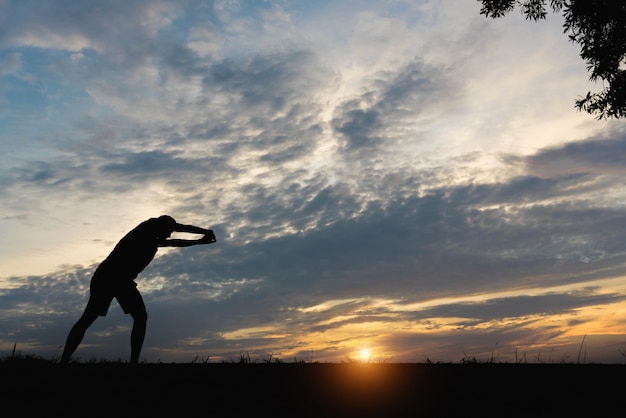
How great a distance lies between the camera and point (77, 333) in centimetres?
932

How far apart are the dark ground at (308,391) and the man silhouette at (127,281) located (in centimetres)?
73

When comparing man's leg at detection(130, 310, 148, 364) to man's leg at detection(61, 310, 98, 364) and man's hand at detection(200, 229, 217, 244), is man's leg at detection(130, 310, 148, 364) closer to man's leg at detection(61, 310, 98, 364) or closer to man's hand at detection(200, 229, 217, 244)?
man's leg at detection(61, 310, 98, 364)

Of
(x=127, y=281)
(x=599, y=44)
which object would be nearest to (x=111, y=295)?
(x=127, y=281)

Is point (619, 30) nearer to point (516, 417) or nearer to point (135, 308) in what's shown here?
point (516, 417)

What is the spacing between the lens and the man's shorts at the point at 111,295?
9352 millimetres

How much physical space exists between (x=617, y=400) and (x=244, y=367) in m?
5.12

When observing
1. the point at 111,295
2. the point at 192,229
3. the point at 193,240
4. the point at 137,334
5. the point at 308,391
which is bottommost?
the point at 308,391

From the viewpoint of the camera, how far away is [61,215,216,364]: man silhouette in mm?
9352

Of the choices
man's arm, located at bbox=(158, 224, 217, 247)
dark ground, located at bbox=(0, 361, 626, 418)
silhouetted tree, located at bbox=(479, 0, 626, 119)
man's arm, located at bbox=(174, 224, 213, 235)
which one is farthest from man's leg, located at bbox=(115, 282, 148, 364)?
silhouetted tree, located at bbox=(479, 0, 626, 119)

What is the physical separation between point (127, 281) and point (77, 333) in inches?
46.1

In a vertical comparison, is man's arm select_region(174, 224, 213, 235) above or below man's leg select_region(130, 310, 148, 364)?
above

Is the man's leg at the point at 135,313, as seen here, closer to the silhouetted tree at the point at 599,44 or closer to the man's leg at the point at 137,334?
the man's leg at the point at 137,334

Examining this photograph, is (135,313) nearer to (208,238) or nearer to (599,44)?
(208,238)

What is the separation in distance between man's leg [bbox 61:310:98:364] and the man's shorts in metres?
0.11
